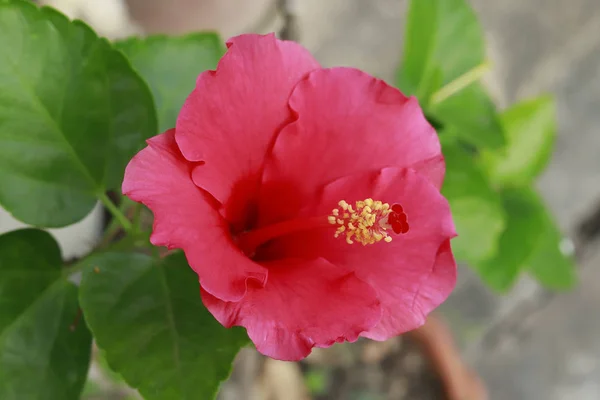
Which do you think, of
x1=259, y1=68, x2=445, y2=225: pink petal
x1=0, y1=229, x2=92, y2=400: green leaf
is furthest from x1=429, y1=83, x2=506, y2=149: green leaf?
x1=0, y1=229, x2=92, y2=400: green leaf

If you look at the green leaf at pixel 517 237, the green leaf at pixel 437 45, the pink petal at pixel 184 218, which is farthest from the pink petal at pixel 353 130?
the green leaf at pixel 517 237

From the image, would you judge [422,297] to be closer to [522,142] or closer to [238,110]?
[238,110]

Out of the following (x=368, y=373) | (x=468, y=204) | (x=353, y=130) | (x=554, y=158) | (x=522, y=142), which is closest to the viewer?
(x=353, y=130)

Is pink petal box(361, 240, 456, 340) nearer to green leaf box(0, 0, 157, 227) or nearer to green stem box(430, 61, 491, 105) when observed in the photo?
green leaf box(0, 0, 157, 227)

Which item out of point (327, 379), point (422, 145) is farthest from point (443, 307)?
point (422, 145)

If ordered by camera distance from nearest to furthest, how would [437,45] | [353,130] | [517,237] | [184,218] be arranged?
[184,218], [353,130], [437,45], [517,237]

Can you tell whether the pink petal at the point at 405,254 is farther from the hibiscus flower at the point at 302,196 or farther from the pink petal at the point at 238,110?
the pink petal at the point at 238,110

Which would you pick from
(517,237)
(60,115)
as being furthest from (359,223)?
(517,237)
